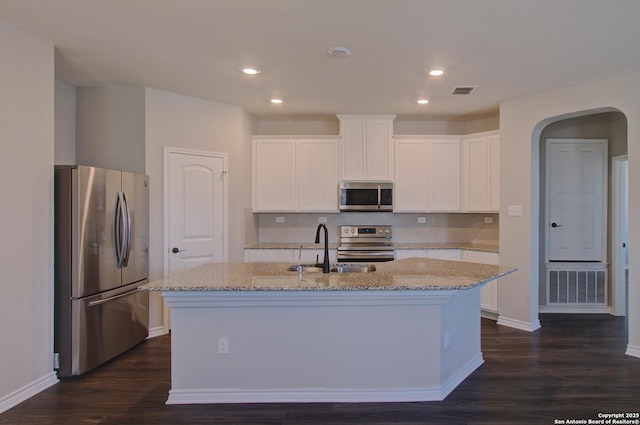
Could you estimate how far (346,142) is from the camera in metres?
4.95

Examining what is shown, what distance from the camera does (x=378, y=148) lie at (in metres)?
4.95

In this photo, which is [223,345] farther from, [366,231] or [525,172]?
[525,172]

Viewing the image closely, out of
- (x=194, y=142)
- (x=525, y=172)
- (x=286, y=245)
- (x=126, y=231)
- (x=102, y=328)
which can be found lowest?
(x=102, y=328)

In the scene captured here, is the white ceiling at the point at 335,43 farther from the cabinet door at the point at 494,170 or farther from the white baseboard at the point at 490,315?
the white baseboard at the point at 490,315

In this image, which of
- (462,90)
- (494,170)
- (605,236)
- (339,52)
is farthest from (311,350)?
(605,236)

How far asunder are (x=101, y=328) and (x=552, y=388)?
3664mm

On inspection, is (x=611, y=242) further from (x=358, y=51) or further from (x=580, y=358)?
(x=358, y=51)

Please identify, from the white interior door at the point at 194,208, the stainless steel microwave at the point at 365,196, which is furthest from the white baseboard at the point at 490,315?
the white interior door at the point at 194,208

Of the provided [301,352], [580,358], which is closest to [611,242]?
[580,358]

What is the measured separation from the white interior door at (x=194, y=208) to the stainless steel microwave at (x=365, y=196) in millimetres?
1597

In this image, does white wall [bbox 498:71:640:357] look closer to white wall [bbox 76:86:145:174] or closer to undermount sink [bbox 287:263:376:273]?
undermount sink [bbox 287:263:376:273]

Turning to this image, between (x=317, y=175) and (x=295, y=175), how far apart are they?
30 centimetres

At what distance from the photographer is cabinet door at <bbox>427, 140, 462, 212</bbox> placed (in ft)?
16.3

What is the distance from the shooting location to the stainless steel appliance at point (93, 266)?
2.91m
